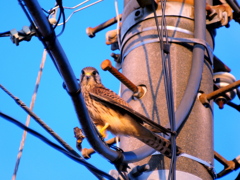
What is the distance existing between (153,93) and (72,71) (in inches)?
68.5

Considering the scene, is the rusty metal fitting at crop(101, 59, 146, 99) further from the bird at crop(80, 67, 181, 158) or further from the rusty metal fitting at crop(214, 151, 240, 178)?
the rusty metal fitting at crop(214, 151, 240, 178)

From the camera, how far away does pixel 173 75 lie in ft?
17.2

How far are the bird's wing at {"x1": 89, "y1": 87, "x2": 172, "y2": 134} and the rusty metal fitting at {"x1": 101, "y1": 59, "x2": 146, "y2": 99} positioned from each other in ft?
0.44

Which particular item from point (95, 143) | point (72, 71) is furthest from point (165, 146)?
point (72, 71)

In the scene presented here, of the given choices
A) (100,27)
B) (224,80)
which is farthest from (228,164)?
(100,27)

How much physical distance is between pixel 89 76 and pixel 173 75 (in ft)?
4.11

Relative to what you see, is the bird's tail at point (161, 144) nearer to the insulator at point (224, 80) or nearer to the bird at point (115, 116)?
the bird at point (115, 116)

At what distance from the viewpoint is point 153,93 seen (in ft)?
16.8

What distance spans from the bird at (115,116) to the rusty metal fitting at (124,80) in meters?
0.13

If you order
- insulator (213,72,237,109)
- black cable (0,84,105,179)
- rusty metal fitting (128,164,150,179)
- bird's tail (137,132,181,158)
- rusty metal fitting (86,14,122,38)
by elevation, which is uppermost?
rusty metal fitting (86,14,122,38)

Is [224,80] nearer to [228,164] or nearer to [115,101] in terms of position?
[228,164]

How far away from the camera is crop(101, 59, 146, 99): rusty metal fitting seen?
494cm

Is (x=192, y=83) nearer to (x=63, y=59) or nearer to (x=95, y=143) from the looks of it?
(x=95, y=143)

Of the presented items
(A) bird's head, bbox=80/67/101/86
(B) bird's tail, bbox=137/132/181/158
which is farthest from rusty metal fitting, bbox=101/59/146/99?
(A) bird's head, bbox=80/67/101/86
